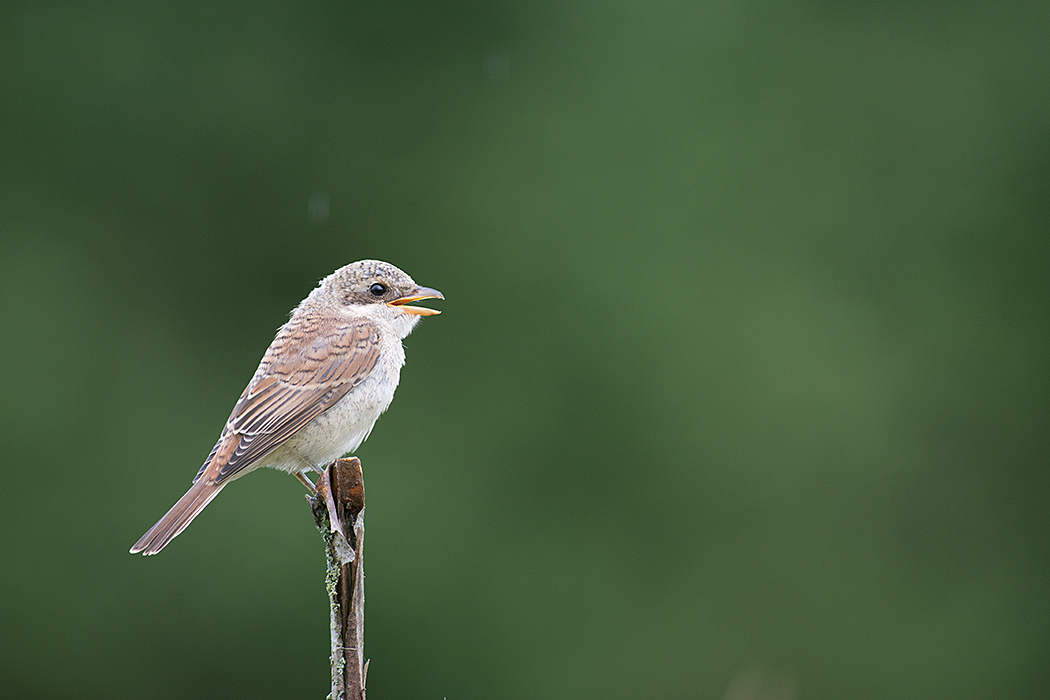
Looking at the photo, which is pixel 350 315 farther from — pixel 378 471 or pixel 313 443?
pixel 378 471

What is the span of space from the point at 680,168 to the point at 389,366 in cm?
439

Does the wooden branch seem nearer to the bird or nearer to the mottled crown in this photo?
the bird

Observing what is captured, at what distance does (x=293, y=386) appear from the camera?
164 inches

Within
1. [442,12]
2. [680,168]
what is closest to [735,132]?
[680,168]

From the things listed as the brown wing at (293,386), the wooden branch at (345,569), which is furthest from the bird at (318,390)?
the wooden branch at (345,569)

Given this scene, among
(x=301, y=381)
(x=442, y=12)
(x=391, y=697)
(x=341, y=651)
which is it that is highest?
(x=442, y=12)

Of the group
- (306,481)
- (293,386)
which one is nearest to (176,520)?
(306,481)

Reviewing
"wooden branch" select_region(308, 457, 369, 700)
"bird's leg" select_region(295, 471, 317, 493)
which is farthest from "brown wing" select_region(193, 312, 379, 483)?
"wooden branch" select_region(308, 457, 369, 700)

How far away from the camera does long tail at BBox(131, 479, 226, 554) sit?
344 centimetres

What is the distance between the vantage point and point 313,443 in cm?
416

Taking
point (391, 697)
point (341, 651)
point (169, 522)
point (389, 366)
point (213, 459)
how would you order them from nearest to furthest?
point (341, 651), point (169, 522), point (213, 459), point (389, 366), point (391, 697)

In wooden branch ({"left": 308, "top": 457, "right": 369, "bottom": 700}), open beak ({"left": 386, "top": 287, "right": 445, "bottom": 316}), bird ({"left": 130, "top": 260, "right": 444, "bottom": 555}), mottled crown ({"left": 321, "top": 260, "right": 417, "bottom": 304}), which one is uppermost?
mottled crown ({"left": 321, "top": 260, "right": 417, "bottom": 304})

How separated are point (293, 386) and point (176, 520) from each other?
0.75 meters

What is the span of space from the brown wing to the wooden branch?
607 millimetres
